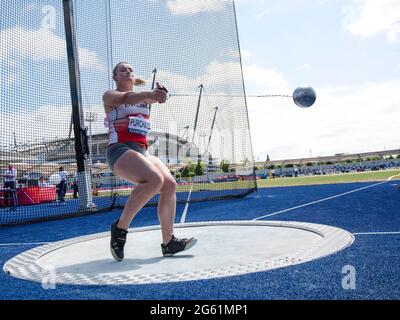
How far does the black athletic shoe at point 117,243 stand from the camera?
9.95 feet

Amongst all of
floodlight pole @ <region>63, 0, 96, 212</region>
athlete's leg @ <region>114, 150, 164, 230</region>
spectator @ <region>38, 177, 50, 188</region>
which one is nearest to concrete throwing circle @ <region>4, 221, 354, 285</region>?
athlete's leg @ <region>114, 150, 164, 230</region>

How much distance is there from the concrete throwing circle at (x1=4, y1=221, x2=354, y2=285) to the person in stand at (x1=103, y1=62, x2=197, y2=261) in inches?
8.7

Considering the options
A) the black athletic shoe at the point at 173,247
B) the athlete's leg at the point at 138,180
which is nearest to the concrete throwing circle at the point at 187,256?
Answer: the black athletic shoe at the point at 173,247

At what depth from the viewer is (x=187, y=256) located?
3.12 metres

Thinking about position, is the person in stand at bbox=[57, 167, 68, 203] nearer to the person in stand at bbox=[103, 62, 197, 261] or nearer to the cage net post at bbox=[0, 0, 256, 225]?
the cage net post at bbox=[0, 0, 256, 225]

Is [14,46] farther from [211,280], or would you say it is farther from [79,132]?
[211,280]

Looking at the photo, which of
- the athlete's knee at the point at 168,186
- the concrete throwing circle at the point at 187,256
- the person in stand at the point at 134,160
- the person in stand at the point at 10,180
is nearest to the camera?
the concrete throwing circle at the point at 187,256

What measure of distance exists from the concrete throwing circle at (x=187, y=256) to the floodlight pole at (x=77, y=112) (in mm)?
5120

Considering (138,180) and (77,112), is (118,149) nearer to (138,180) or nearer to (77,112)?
(138,180)

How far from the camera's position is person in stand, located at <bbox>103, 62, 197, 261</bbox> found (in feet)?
10.1

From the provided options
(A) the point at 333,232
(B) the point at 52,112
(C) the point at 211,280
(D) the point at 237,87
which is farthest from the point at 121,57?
(C) the point at 211,280

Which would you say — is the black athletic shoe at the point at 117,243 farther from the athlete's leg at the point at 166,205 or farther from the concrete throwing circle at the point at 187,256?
the athlete's leg at the point at 166,205

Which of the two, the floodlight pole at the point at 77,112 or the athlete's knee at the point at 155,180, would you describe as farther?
the floodlight pole at the point at 77,112
